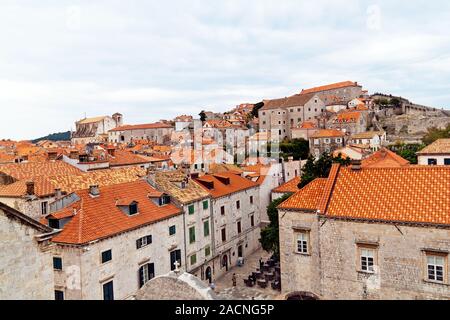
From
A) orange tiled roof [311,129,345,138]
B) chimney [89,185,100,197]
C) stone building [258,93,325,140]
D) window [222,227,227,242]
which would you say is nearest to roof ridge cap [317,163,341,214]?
chimney [89,185,100,197]

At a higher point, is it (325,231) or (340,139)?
(340,139)

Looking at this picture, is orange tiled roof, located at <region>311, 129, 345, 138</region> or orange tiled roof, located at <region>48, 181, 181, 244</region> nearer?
orange tiled roof, located at <region>48, 181, 181, 244</region>

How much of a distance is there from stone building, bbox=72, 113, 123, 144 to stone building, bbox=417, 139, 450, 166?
388 ft

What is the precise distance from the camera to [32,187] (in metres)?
26.5

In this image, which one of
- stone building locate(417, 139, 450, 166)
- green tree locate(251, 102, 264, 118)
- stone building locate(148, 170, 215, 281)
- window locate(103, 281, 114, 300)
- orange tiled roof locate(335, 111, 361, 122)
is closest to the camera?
window locate(103, 281, 114, 300)

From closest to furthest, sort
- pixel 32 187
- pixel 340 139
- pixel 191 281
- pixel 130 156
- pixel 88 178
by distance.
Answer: pixel 191 281, pixel 32 187, pixel 88 178, pixel 130 156, pixel 340 139

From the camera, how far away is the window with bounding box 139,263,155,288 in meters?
25.0

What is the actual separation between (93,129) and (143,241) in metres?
129

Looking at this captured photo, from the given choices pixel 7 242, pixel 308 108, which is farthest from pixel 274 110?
pixel 7 242

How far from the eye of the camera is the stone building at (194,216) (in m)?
30.4

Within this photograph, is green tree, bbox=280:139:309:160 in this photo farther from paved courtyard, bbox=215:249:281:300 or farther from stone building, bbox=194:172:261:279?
paved courtyard, bbox=215:249:281:300

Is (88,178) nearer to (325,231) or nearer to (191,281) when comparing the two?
(325,231)

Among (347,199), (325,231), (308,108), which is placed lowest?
(325,231)

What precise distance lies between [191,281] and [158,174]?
26.1 meters
